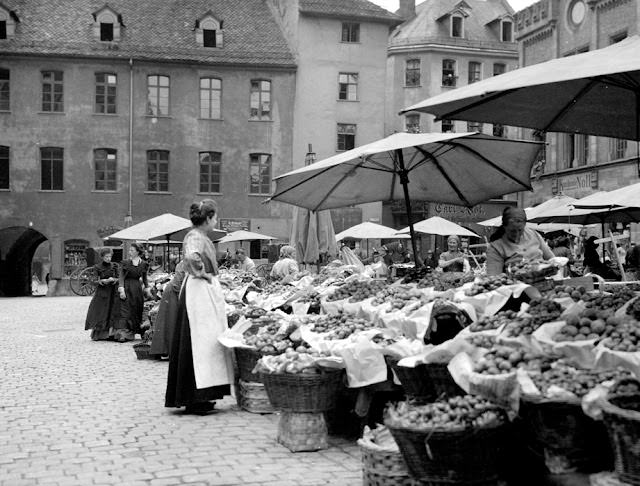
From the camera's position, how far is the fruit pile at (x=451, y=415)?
16.0ft

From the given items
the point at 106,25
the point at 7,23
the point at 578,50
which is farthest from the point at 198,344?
the point at 7,23

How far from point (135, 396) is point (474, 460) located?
5493 mm

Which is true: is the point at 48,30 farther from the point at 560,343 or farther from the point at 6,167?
the point at 560,343

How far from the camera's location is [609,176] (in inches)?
1278

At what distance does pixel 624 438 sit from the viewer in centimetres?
429

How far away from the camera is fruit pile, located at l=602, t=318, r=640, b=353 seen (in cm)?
494

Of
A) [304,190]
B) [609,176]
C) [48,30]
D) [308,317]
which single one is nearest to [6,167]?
[48,30]

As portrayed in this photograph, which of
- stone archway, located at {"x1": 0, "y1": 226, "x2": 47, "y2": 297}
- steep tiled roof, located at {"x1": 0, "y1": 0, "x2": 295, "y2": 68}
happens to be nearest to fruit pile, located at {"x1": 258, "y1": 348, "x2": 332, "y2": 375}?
stone archway, located at {"x1": 0, "y1": 226, "x2": 47, "y2": 297}

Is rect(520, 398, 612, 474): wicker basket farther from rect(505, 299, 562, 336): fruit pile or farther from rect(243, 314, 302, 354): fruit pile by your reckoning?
rect(243, 314, 302, 354): fruit pile

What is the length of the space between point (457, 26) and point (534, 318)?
5057 centimetres

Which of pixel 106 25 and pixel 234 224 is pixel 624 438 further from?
pixel 106 25

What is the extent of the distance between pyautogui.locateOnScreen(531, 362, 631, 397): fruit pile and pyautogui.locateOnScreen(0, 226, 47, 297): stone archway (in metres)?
35.5

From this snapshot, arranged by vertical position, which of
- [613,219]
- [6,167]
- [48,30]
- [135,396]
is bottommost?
[135,396]

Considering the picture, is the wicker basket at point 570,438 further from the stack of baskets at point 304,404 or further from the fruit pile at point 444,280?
the fruit pile at point 444,280
